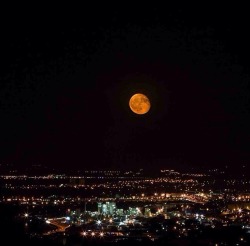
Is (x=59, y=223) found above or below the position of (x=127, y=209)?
below

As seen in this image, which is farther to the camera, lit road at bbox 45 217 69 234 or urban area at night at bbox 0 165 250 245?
lit road at bbox 45 217 69 234

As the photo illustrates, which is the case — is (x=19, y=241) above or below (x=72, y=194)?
below

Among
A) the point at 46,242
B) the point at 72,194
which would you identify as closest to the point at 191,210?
the point at 72,194

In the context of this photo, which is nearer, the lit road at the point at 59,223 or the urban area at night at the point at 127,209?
the urban area at night at the point at 127,209

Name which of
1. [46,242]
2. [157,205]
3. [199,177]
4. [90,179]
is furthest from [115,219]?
[199,177]

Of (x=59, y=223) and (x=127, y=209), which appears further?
(x=127, y=209)

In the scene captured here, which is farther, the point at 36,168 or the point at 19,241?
the point at 36,168

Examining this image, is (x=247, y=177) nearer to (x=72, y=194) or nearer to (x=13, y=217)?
(x=72, y=194)

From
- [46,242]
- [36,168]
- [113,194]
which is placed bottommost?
[46,242]

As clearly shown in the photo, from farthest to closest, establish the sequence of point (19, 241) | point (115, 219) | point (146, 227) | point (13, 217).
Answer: point (115, 219)
point (146, 227)
point (13, 217)
point (19, 241)

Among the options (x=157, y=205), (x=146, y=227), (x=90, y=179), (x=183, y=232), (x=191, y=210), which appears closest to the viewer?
(x=183, y=232)
